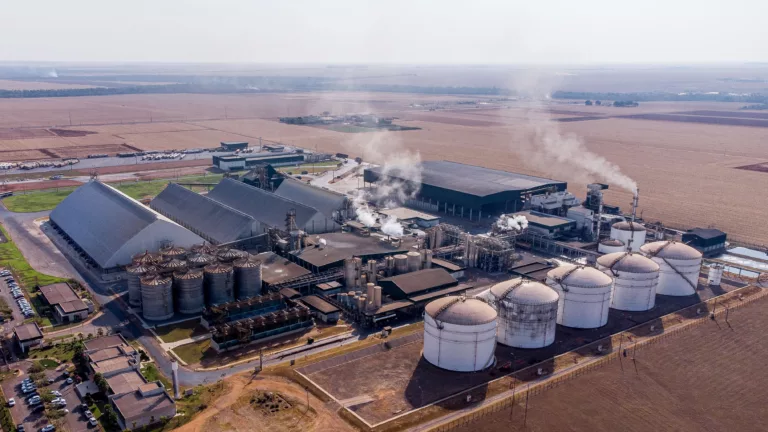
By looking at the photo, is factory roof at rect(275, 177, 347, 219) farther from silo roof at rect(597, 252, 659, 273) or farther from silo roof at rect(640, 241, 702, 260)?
silo roof at rect(640, 241, 702, 260)

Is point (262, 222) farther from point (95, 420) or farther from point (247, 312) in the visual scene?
point (95, 420)

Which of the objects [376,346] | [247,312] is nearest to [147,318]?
[247,312]

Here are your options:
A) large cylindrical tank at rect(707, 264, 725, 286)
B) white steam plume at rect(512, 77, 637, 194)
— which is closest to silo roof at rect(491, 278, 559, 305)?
large cylindrical tank at rect(707, 264, 725, 286)

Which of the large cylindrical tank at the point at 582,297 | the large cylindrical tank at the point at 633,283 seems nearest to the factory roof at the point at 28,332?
the large cylindrical tank at the point at 582,297

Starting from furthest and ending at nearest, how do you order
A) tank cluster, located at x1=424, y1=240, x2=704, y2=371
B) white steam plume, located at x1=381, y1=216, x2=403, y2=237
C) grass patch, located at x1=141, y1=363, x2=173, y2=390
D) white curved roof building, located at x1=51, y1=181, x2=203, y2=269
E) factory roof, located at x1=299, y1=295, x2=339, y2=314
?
white steam plume, located at x1=381, y1=216, x2=403, y2=237 < white curved roof building, located at x1=51, y1=181, x2=203, y2=269 < factory roof, located at x1=299, y1=295, x2=339, y2=314 < tank cluster, located at x1=424, y1=240, x2=704, y2=371 < grass patch, located at x1=141, y1=363, x2=173, y2=390

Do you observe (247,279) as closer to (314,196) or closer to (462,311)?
(462,311)

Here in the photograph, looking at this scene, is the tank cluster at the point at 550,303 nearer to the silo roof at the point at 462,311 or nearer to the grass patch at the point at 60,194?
the silo roof at the point at 462,311

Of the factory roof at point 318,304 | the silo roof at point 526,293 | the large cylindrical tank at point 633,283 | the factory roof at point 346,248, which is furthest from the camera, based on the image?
the factory roof at point 346,248

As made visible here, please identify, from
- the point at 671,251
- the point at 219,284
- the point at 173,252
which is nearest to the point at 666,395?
the point at 671,251
